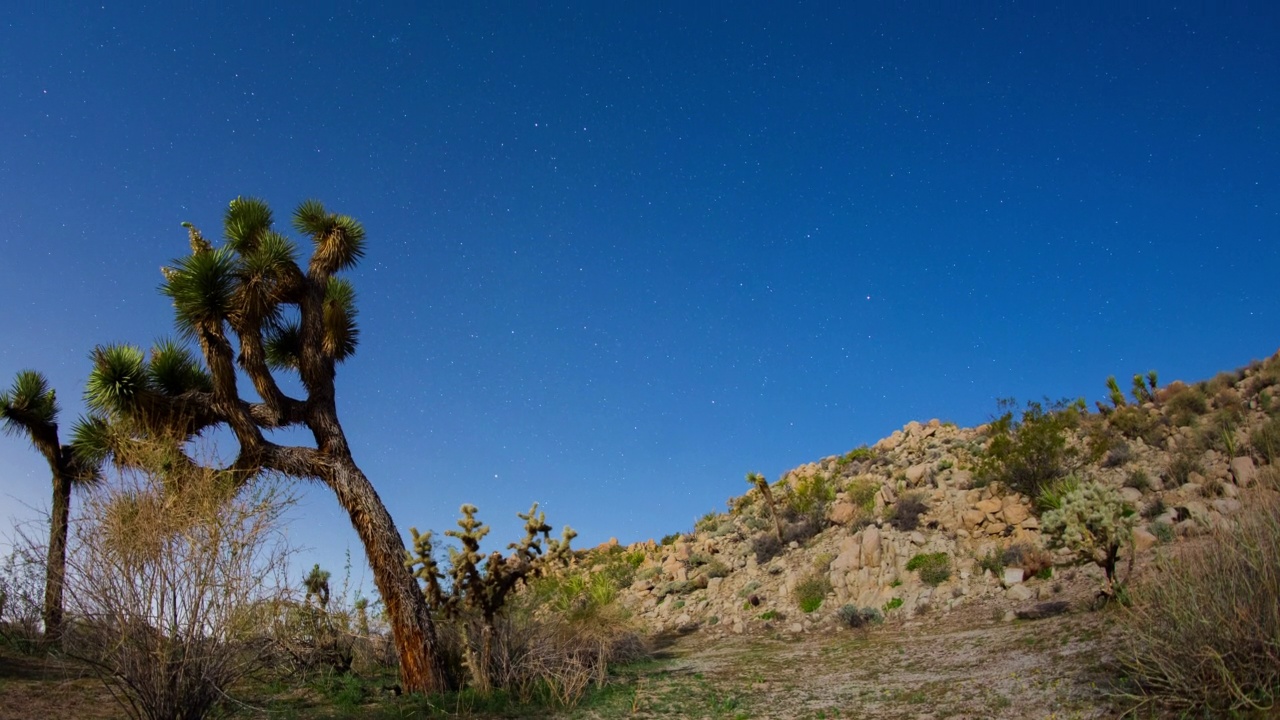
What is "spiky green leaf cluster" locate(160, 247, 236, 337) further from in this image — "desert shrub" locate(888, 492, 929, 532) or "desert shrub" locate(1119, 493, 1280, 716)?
"desert shrub" locate(888, 492, 929, 532)

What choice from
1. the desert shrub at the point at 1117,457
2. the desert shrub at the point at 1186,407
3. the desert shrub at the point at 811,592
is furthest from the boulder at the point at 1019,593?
the desert shrub at the point at 1186,407

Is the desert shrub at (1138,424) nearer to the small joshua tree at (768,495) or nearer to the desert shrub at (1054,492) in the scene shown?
the desert shrub at (1054,492)

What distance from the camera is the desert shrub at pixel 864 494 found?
2100 centimetres

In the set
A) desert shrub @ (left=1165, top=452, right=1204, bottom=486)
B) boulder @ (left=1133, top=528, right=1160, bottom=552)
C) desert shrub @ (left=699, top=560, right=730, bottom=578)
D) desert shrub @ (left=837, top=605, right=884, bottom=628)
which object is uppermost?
desert shrub @ (left=699, top=560, right=730, bottom=578)

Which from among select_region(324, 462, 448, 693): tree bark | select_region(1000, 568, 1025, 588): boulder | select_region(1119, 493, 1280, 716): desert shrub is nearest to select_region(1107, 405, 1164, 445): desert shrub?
select_region(1000, 568, 1025, 588): boulder

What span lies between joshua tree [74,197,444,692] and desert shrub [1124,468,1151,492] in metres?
15.5

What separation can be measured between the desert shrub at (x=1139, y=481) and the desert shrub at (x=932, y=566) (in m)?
4.64

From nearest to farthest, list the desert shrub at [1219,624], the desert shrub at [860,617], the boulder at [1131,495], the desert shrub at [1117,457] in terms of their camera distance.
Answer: the desert shrub at [1219,624], the desert shrub at [860,617], the boulder at [1131,495], the desert shrub at [1117,457]

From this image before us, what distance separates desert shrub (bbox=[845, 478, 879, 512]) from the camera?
68.9 ft

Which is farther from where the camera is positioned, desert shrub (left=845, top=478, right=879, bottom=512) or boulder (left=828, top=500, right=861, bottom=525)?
desert shrub (left=845, top=478, right=879, bottom=512)

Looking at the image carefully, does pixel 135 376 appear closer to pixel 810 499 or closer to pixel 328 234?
pixel 328 234

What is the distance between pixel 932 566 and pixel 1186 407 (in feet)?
35.9

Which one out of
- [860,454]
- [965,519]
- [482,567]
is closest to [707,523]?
[860,454]

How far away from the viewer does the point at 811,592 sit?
16875mm
